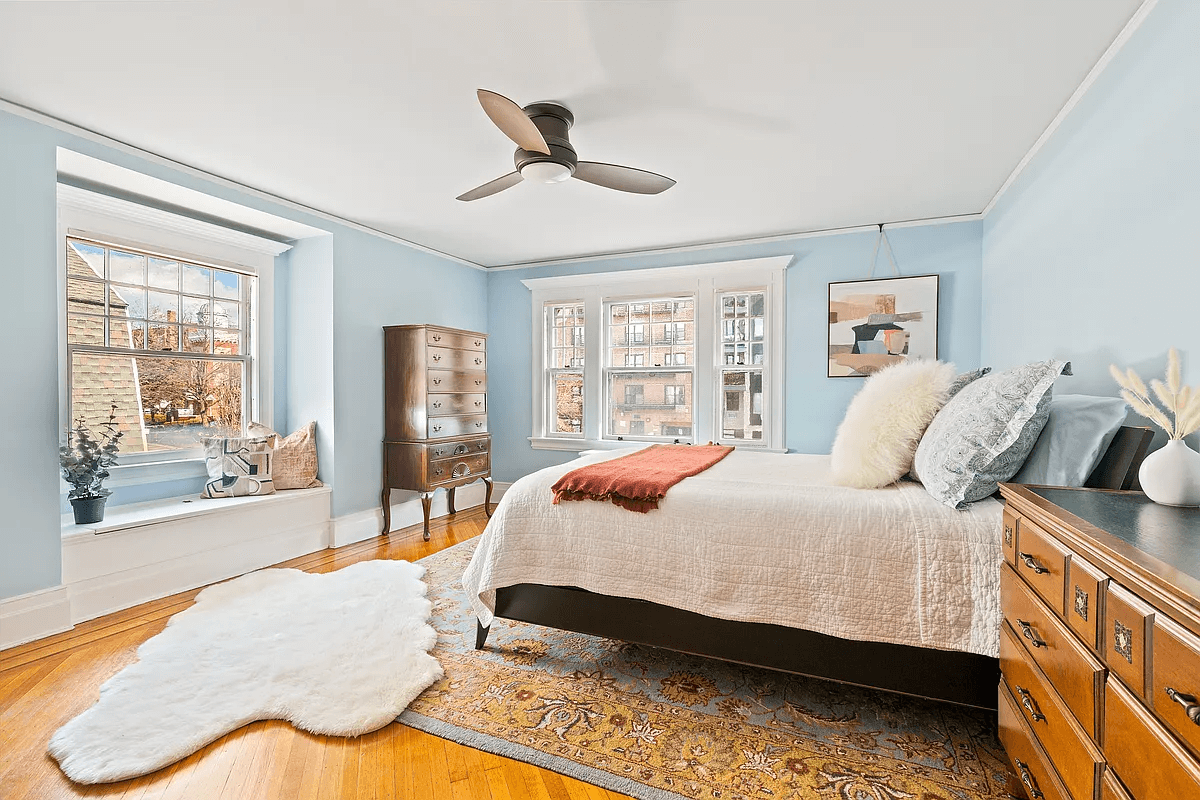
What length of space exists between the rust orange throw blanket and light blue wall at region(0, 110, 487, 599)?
2.44 metres

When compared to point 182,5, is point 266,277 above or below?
below

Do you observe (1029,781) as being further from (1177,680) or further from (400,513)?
(400,513)

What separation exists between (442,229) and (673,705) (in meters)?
3.76

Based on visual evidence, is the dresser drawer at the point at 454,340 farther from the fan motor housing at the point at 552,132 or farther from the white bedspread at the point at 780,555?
the white bedspread at the point at 780,555

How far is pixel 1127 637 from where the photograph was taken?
915 millimetres

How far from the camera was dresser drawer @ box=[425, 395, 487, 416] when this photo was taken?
4.37 m

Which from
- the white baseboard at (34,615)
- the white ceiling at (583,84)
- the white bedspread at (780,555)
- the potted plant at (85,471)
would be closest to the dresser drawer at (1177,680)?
the white bedspread at (780,555)

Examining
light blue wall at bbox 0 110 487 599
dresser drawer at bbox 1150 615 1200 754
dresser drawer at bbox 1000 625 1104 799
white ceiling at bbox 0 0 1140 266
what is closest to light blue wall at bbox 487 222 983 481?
white ceiling at bbox 0 0 1140 266

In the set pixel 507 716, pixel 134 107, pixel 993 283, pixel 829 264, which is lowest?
pixel 507 716

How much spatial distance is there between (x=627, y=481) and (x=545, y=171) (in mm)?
1513

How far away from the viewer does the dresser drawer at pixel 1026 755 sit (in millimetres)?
1192

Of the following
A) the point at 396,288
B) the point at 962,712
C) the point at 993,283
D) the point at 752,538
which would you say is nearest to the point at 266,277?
the point at 396,288

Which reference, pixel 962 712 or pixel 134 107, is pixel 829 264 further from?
pixel 134 107

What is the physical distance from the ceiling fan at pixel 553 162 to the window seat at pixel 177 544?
8.09ft
